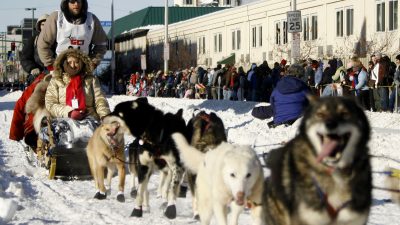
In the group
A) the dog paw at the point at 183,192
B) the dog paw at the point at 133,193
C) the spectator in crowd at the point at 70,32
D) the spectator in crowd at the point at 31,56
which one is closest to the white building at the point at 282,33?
the spectator in crowd at the point at 31,56

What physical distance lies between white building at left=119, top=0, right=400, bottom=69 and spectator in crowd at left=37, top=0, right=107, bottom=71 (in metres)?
17.6

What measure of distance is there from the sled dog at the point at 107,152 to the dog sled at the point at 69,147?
3.58 ft

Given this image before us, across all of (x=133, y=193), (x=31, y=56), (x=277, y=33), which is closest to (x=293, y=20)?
(x=31, y=56)

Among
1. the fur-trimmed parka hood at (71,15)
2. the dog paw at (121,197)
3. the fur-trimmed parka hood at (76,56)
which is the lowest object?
the dog paw at (121,197)

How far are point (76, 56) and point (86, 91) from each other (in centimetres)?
48

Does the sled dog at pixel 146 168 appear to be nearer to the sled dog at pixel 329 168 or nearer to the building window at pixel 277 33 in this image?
the sled dog at pixel 329 168

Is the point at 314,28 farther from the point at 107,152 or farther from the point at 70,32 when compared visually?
the point at 107,152

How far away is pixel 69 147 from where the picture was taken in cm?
1027

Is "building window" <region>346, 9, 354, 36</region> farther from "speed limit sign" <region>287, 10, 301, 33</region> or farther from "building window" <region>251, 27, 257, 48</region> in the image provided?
"speed limit sign" <region>287, 10, 301, 33</region>

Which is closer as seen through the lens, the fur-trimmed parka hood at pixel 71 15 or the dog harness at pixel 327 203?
the dog harness at pixel 327 203

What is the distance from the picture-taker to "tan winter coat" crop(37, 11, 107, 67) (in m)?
11.2

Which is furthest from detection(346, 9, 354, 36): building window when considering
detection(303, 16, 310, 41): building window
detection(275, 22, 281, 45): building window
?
detection(275, 22, 281, 45): building window

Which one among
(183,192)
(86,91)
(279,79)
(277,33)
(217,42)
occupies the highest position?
(217,42)

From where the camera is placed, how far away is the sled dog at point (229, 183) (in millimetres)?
5914
